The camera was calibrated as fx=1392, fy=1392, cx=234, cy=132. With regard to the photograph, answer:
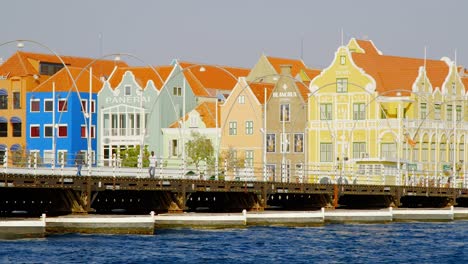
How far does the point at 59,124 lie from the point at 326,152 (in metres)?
30.4

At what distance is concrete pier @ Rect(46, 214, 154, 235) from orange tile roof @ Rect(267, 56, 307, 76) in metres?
74.5

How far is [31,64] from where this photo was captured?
152m

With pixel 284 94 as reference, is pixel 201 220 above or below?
below

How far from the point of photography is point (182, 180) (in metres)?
79.8

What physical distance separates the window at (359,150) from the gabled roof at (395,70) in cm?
514

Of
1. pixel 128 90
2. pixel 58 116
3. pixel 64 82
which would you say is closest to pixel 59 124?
pixel 58 116

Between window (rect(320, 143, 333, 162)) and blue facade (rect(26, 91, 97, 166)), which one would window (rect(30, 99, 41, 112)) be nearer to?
blue facade (rect(26, 91, 97, 166))

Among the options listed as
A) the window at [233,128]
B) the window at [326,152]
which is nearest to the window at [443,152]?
the window at [326,152]

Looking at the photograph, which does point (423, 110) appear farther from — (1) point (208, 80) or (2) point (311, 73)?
(1) point (208, 80)

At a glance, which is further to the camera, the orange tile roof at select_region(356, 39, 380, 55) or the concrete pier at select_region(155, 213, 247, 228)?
the orange tile roof at select_region(356, 39, 380, 55)

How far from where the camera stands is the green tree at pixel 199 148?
5221 inches

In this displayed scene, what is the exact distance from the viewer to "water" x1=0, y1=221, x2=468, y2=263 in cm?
6216

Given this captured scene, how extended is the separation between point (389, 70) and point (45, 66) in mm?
41734

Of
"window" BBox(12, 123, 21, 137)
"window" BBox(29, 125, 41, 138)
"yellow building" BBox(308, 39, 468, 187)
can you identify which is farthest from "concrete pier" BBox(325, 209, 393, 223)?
"window" BBox(12, 123, 21, 137)
